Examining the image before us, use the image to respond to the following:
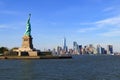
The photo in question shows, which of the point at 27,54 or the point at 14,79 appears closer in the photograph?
the point at 14,79

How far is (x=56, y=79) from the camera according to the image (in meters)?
46.4

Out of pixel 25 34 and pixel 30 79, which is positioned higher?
pixel 25 34

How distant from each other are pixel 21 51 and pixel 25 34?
718cm

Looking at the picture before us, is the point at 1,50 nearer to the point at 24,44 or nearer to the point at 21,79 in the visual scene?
the point at 24,44

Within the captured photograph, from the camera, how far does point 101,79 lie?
46.1 m

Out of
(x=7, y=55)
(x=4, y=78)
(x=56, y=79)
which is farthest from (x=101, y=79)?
(x=7, y=55)

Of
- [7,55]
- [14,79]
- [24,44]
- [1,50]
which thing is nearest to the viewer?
[14,79]

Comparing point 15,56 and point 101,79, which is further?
point 15,56

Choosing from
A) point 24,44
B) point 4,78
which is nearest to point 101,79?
point 4,78

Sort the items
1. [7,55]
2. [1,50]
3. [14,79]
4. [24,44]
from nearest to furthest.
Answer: [14,79]
[24,44]
[7,55]
[1,50]

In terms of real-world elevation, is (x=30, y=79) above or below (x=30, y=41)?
below

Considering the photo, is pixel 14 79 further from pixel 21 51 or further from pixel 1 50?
pixel 1 50

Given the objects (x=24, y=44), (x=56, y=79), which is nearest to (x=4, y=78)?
(x=56, y=79)

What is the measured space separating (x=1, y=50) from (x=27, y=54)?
55356 mm
